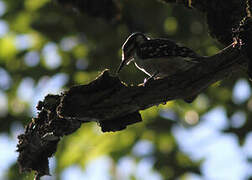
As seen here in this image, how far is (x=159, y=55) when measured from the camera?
561cm

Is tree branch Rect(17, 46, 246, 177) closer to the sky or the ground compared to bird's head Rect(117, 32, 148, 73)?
closer to the ground

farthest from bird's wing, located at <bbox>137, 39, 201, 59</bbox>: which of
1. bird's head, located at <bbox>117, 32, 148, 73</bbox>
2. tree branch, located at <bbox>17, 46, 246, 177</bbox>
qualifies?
tree branch, located at <bbox>17, 46, 246, 177</bbox>

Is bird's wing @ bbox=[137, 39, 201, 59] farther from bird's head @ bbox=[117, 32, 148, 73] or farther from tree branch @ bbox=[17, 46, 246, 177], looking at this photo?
tree branch @ bbox=[17, 46, 246, 177]

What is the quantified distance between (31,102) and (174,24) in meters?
3.26

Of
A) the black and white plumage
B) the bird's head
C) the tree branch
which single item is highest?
the bird's head

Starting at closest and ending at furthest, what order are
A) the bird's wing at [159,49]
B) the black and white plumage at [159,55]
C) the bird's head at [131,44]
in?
the black and white plumage at [159,55] → the bird's wing at [159,49] → the bird's head at [131,44]

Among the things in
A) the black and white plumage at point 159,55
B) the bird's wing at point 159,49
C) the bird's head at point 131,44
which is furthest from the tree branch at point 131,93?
the bird's head at point 131,44

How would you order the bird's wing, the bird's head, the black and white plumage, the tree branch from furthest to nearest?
the bird's head
the bird's wing
the black and white plumage
the tree branch

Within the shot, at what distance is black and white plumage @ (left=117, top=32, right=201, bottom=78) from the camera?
521cm

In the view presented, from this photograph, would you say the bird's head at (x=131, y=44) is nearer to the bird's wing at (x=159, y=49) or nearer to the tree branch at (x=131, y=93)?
the bird's wing at (x=159, y=49)

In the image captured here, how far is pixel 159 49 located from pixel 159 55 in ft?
0.36

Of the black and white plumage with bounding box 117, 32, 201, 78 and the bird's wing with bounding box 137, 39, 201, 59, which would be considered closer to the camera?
the black and white plumage with bounding box 117, 32, 201, 78

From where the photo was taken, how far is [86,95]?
3.94 meters

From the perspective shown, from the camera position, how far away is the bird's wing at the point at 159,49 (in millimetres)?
5500
